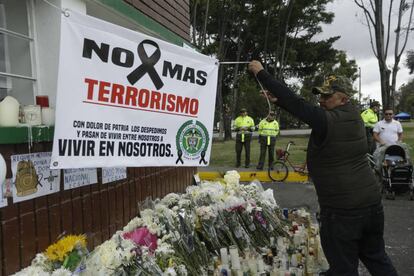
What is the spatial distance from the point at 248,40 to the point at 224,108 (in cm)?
545

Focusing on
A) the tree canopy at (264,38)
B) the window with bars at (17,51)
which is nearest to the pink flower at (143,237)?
the window with bars at (17,51)

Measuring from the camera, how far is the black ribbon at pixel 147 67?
11.0ft

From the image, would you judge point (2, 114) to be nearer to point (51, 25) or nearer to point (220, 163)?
point (51, 25)

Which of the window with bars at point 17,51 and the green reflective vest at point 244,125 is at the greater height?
the window with bars at point 17,51

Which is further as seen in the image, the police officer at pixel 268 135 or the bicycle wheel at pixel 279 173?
the police officer at pixel 268 135

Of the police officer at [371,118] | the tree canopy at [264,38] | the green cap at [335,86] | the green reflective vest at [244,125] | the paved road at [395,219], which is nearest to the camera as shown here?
the green cap at [335,86]

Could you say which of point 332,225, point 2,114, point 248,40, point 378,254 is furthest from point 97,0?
point 248,40

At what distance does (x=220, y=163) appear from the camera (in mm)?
15641

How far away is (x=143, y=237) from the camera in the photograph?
3.64m

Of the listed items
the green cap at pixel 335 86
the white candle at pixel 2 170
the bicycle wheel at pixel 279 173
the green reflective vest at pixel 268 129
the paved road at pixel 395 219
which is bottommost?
the paved road at pixel 395 219

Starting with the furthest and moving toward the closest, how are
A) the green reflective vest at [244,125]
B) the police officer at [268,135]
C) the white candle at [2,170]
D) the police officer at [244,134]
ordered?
the green reflective vest at [244,125]
the police officer at [244,134]
the police officer at [268,135]
the white candle at [2,170]

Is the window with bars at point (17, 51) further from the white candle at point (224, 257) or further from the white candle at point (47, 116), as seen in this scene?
the white candle at point (224, 257)

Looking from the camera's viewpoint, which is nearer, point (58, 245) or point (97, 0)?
point (58, 245)

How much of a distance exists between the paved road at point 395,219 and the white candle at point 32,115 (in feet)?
12.5
